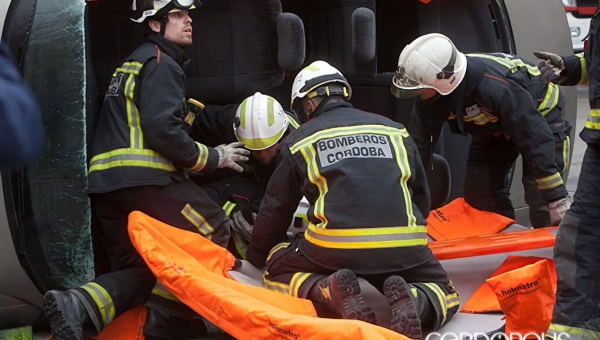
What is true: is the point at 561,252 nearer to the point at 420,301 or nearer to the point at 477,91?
the point at 420,301

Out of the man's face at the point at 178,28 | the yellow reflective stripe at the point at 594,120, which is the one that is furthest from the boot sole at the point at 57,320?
the yellow reflective stripe at the point at 594,120

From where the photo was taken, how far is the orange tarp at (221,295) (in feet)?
9.42

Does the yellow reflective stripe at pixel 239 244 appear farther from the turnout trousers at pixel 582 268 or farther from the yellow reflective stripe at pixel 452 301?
the turnout trousers at pixel 582 268

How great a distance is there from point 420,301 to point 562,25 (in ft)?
9.06

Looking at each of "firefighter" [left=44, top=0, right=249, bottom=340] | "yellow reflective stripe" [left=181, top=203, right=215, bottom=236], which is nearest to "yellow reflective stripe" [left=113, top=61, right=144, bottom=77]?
"firefighter" [left=44, top=0, right=249, bottom=340]

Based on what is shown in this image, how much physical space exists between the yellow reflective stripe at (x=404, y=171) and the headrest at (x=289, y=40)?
1337 millimetres

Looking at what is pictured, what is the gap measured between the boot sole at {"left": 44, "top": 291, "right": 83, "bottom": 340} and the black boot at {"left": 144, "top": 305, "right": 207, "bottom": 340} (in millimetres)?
471

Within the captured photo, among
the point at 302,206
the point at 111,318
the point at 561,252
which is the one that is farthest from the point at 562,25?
the point at 111,318

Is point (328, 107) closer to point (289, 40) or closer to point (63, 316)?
point (289, 40)

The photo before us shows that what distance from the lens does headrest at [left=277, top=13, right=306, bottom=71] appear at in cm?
457

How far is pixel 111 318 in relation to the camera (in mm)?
3574

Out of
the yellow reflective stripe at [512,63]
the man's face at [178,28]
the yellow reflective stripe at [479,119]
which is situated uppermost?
the man's face at [178,28]

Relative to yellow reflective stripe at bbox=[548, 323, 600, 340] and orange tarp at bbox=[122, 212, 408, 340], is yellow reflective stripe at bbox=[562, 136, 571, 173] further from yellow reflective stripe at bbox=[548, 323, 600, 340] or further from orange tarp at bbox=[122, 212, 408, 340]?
orange tarp at bbox=[122, 212, 408, 340]

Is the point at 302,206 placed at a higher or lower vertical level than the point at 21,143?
lower
